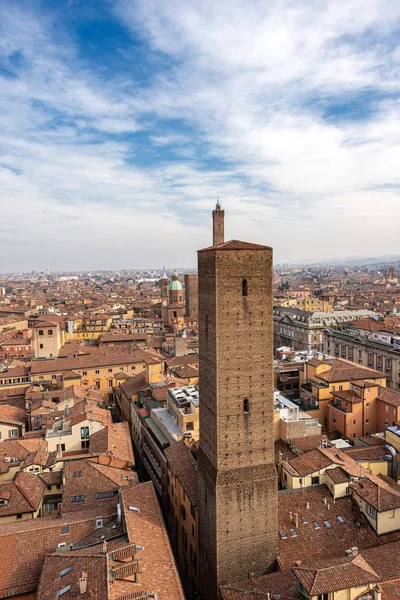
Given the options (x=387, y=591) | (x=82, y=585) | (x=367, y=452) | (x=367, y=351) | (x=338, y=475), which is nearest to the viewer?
(x=82, y=585)

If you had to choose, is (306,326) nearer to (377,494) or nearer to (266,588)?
(377,494)

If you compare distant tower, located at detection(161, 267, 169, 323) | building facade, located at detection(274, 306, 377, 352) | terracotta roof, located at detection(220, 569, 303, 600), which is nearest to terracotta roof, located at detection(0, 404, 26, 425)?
terracotta roof, located at detection(220, 569, 303, 600)

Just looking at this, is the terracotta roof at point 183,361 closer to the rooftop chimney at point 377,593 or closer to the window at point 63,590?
the window at point 63,590

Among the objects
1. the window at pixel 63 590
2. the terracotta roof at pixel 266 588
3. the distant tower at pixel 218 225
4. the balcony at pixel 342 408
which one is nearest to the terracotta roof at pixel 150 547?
the window at pixel 63 590

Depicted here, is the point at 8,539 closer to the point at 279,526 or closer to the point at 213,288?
the point at 279,526

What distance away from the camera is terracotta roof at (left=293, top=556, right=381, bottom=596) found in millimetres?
15891

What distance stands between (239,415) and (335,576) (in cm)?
742

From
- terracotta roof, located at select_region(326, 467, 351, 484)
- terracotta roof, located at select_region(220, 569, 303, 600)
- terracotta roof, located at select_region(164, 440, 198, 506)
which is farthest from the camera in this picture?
terracotta roof, located at select_region(164, 440, 198, 506)

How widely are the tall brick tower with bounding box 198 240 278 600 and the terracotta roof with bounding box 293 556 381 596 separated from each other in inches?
179

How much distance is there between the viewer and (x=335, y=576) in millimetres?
16219

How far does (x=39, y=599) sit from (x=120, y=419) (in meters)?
30.7

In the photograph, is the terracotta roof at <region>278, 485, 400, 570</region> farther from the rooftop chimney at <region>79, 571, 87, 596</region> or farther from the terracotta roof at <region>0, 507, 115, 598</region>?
the rooftop chimney at <region>79, 571, 87, 596</region>

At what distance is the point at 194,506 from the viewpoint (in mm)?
24156

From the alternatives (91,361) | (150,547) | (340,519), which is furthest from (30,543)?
(91,361)
